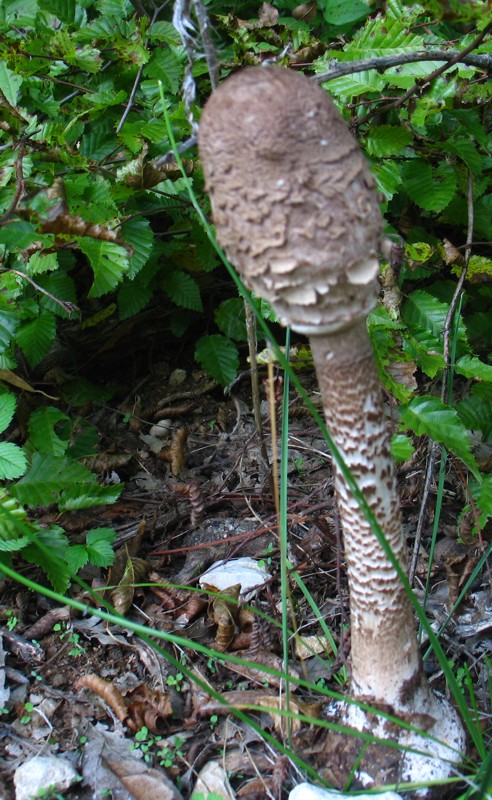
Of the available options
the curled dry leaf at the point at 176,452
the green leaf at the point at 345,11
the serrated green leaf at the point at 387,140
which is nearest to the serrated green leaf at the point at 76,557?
the curled dry leaf at the point at 176,452

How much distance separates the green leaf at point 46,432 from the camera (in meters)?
2.88

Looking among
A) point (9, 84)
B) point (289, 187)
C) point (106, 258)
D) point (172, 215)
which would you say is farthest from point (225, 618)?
point (9, 84)

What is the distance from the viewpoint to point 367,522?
1615 mm

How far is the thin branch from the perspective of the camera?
1.94m

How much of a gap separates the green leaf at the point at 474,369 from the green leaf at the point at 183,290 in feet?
4.52

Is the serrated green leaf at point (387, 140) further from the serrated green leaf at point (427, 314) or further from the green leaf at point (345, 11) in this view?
the green leaf at point (345, 11)

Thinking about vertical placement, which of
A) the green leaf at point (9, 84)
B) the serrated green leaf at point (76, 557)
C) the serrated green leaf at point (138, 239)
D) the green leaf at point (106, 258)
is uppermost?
the green leaf at point (9, 84)

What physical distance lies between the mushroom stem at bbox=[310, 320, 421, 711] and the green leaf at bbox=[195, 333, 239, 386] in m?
1.73

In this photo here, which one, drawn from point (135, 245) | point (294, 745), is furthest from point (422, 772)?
point (135, 245)

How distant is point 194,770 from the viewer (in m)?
2.01

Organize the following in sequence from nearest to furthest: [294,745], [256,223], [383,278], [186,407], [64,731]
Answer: [256,223], [294,745], [64,731], [383,278], [186,407]

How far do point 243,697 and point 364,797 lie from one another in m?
0.56

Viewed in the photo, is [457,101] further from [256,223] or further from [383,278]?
[256,223]

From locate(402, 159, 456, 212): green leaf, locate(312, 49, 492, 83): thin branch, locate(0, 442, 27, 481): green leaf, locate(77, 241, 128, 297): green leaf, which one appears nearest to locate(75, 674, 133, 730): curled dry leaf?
locate(0, 442, 27, 481): green leaf
